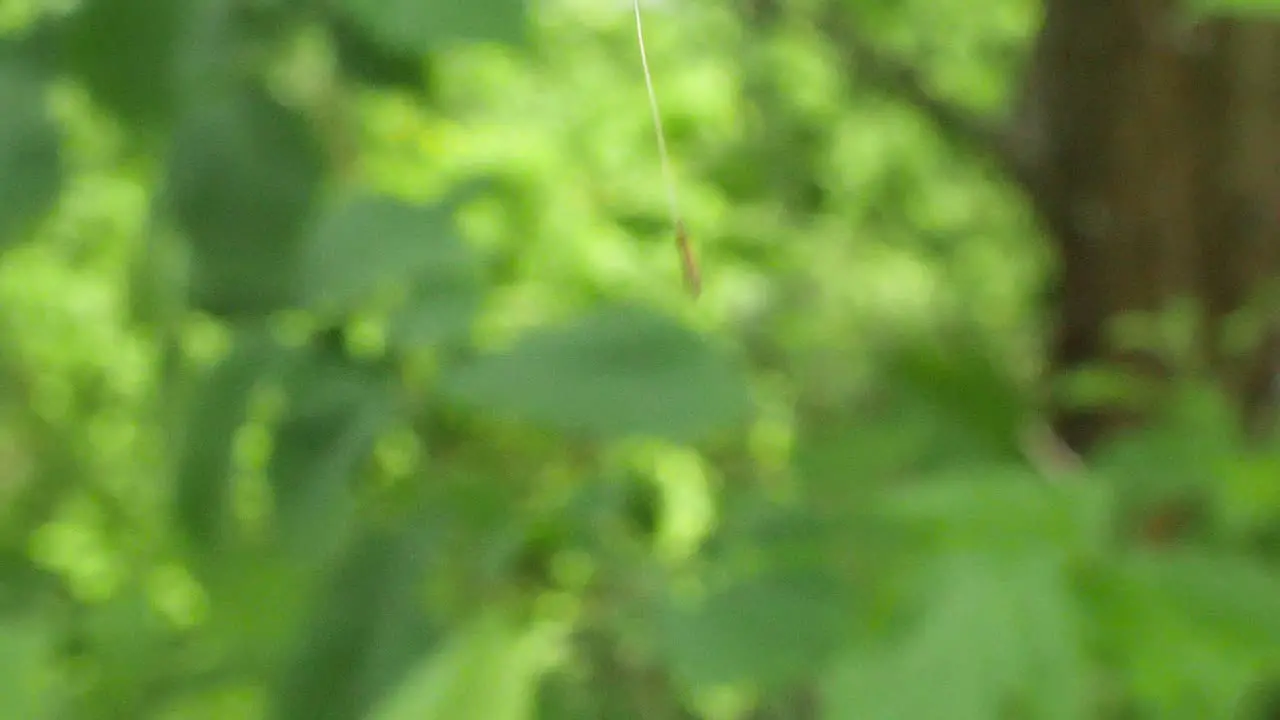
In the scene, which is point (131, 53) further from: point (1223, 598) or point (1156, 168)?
point (1156, 168)

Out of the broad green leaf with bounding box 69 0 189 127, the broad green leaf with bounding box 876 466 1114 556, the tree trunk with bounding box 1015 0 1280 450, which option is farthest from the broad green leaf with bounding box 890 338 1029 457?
the broad green leaf with bounding box 69 0 189 127

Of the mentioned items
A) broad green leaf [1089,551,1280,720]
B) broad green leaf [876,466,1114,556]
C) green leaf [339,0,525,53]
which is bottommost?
broad green leaf [1089,551,1280,720]

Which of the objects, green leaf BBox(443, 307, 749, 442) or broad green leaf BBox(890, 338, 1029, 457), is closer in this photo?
green leaf BBox(443, 307, 749, 442)

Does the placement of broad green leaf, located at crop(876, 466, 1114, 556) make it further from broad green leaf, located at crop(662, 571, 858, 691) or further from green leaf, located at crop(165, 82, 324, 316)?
green leaf, located at crop(165, 82, 324, 316)

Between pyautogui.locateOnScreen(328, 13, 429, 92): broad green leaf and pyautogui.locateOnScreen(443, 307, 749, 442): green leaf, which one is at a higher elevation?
pyautogui.locateOnScreen(328, 13, 429, 92): broad green leaf

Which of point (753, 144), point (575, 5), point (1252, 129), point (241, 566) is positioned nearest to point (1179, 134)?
point (1252, 129)

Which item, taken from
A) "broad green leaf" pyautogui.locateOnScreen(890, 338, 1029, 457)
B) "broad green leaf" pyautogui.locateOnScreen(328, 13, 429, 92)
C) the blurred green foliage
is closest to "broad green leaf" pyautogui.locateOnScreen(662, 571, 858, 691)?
the blurred green foliage

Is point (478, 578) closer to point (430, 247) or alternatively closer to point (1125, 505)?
point (430, 247)
